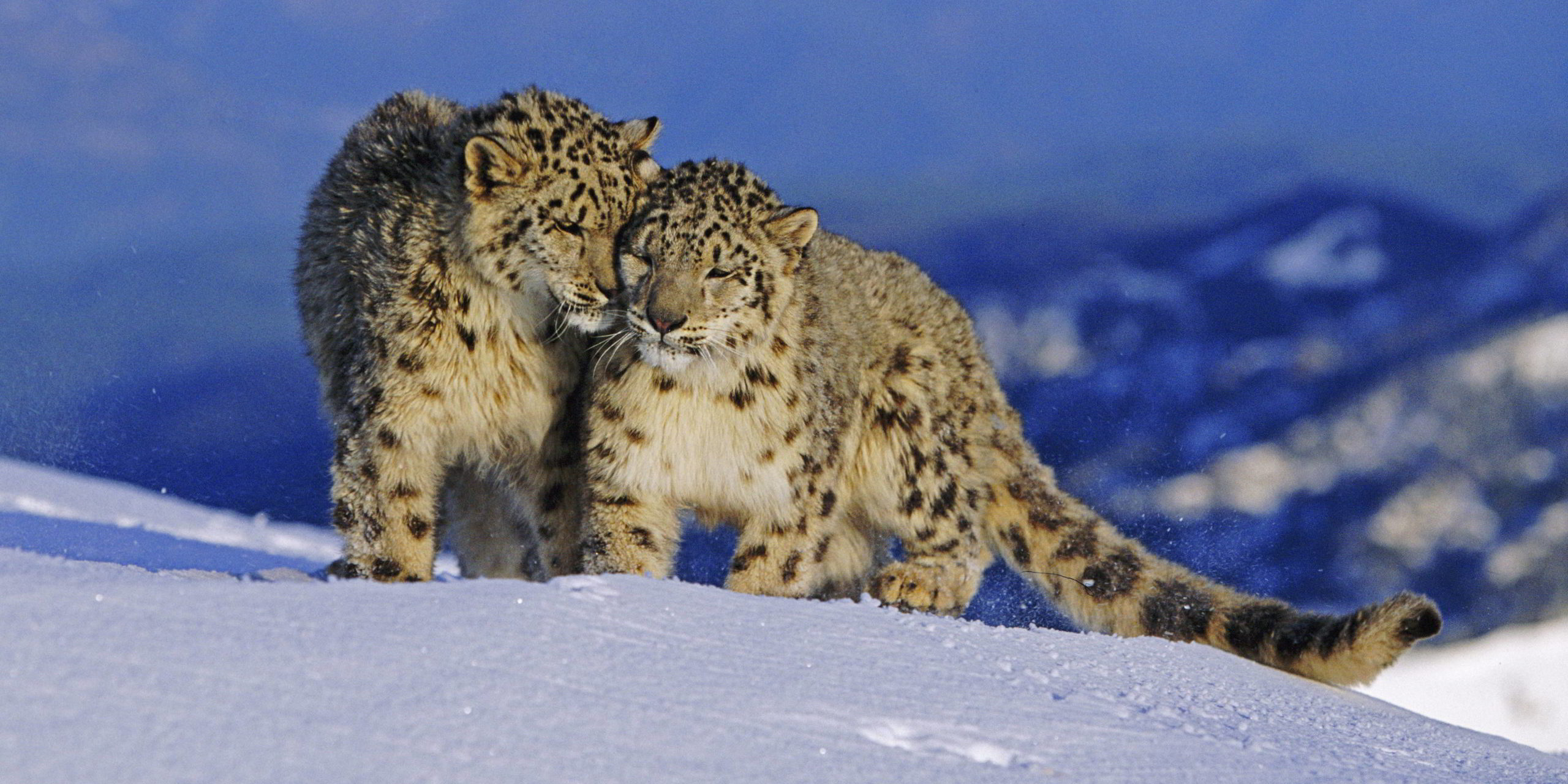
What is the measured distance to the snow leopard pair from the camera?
5.77 metres

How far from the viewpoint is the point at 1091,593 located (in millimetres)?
7078

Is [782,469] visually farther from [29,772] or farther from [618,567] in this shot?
[29,772]

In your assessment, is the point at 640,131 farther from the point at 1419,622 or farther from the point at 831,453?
the point at 1419,622

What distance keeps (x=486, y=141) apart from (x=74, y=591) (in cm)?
240

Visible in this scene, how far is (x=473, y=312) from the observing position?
5887mm

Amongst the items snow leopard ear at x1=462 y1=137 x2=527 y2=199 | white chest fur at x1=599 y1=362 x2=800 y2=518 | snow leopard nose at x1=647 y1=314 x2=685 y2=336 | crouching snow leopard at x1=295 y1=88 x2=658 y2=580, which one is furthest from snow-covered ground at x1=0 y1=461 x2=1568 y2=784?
snow leopard ear at x1=462 y1=137 x2=527 y2=199

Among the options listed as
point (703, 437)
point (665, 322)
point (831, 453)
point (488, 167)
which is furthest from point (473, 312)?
point (831, 453)

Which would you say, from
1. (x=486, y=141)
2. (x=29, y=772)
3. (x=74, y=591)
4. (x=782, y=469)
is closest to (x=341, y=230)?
(x=486, y=141)

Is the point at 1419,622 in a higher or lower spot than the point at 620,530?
higher

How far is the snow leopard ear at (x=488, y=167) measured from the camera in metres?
5.75

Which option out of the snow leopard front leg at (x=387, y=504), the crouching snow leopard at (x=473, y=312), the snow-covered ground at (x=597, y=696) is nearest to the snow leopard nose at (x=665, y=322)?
the crouching snow leopard at (x=473, y=312)

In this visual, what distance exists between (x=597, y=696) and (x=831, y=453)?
2544mm

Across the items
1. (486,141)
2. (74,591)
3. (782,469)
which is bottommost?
(74,591)

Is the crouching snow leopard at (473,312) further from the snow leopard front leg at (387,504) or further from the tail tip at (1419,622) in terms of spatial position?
the tail tip at (1419,622)
